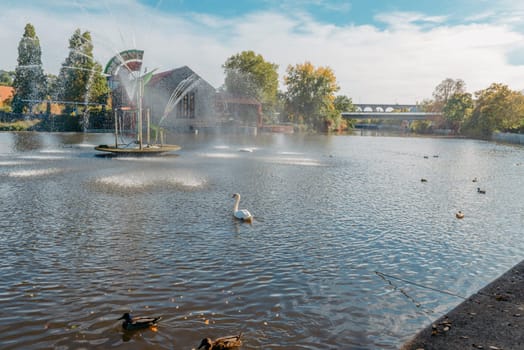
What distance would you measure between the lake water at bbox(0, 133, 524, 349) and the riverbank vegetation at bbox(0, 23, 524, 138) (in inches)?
3208

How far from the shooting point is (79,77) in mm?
103000

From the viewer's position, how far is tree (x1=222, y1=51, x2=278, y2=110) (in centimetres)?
13012

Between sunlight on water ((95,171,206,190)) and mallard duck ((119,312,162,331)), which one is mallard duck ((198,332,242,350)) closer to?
mallard duck ((119,312,162,331))

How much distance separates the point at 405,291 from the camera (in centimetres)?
1073

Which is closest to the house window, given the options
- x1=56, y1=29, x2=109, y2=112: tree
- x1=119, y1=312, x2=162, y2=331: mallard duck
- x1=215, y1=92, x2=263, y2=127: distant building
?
x1=215, y1=92, x2=263, y2=127: distant building

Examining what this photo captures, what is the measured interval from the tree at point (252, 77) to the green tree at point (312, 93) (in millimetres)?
6066

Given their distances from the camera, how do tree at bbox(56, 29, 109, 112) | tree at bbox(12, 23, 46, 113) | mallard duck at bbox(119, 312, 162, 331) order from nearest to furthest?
mallard duck at bbox(119, 312, 162, 331) < tree at bbox(12, 23, 46, 113) < tree at bbox(56, 29, 109, 112)

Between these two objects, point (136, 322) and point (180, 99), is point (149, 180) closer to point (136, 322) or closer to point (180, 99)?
point (136, 322)


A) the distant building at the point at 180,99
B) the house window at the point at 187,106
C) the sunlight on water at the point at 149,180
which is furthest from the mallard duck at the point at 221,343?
the house window at the point at 187,106

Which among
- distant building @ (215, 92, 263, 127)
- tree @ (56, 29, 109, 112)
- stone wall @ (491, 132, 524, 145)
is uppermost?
tree @ (56, 29, 109, 112)

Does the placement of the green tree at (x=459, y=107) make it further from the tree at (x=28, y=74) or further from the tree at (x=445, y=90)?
the tree at (x=28, y=74)

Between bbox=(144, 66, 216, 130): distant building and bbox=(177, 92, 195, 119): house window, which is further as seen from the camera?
bbox=(177, 92, 195, 119): house window

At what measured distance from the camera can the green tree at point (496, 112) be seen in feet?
355

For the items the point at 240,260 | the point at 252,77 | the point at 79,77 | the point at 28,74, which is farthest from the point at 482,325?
the point at 252,77
